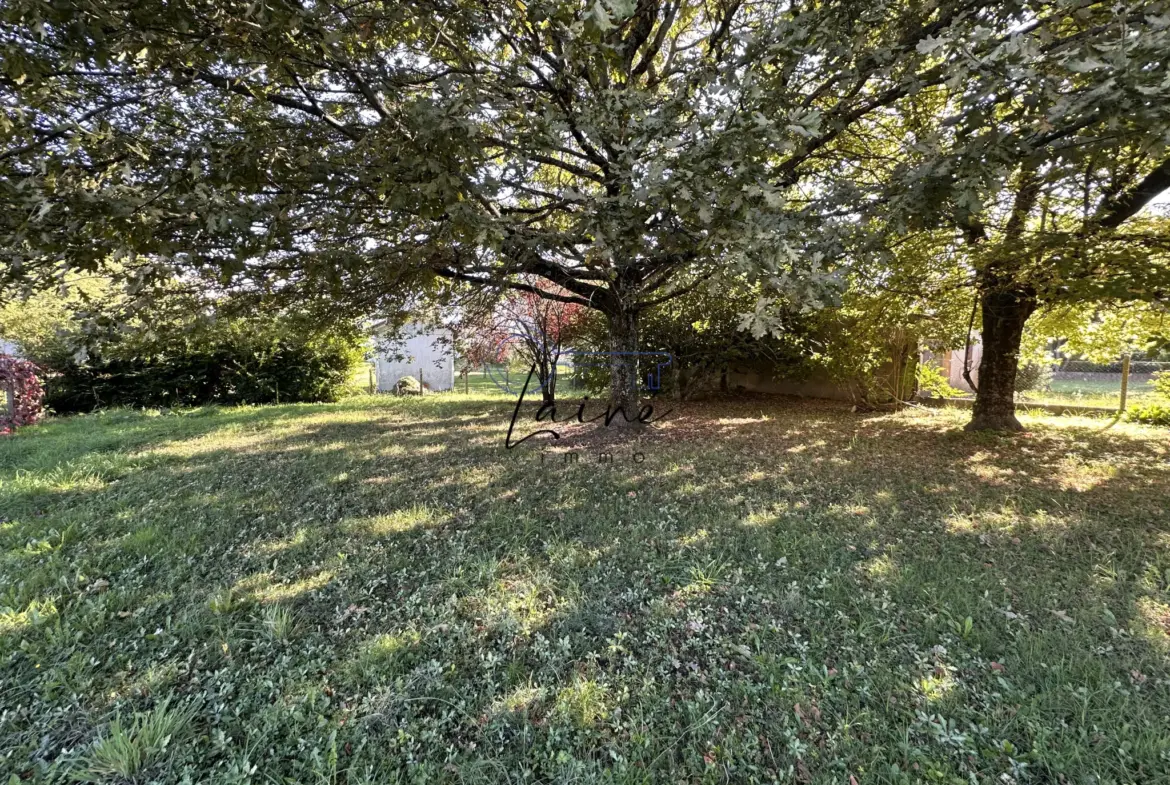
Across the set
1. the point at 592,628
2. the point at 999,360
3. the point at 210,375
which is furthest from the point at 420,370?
the point at 592,628

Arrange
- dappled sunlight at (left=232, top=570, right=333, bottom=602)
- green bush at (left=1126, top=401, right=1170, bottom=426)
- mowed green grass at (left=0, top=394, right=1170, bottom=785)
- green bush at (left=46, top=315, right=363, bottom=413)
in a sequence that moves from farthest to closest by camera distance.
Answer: green bush at (left=46, top=315, right=363, bottom=413)
green bush at (left=1126, top=401, right=1170, bottom=426)
dappled sunlight at (left=232, top=570, right=333, bottom=602)
mowed green grass at (left=0, top=394, right=1170, bottom=785)

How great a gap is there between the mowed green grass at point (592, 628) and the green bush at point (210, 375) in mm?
6541

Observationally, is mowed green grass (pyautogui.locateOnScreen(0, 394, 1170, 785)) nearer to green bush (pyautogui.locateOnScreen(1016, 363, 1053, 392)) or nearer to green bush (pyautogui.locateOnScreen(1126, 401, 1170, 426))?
green bush (pyautogui.locateOnScreen(1126, 401, 1170, 426))

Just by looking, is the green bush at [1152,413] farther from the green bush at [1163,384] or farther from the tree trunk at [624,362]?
the tree trunk at [624,362]

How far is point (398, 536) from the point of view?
3482 millimetres

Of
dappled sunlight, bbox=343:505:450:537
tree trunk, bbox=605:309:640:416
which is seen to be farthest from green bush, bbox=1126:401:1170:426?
dappled sunlight, bbox=343:505:450:537

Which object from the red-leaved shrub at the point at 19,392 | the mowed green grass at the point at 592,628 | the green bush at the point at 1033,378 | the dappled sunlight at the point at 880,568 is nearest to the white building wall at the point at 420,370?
the red-leaved shrub at the point at 19,392

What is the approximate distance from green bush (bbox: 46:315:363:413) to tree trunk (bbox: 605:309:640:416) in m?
5.59

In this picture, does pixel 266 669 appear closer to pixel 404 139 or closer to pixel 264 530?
pixel 264 530

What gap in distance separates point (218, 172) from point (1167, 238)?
768 cm

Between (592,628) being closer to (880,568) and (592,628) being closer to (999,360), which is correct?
(880,568)

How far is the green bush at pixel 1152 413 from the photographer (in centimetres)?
769

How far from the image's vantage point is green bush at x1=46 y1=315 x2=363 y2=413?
10164mm

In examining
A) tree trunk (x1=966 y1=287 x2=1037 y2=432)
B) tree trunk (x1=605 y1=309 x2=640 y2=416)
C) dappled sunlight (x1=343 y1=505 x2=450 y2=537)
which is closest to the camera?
dappled sunlight (x1=343 y1=505 x2=450 y2=537)
